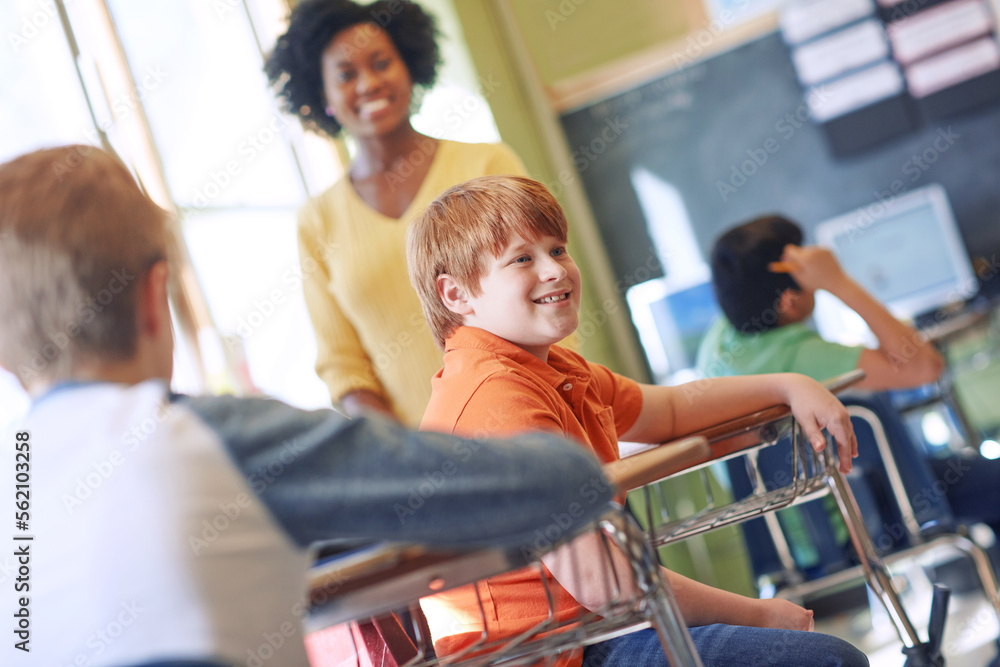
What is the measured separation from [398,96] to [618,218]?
1981 mm

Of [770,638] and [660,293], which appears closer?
[770,638]

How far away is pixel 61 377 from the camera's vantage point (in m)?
0.64

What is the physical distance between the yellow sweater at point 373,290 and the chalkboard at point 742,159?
1901 mm

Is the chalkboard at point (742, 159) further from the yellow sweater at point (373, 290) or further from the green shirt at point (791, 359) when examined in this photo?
the yellow sweater at point (373, 290)

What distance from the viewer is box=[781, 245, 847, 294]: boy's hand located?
71.0 inches

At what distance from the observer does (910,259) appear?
126 inches

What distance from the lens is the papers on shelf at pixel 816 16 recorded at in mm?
3322

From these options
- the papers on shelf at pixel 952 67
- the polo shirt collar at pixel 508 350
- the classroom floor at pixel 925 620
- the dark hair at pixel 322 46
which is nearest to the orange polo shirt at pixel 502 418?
the polo shirt collar at pixel 508 350

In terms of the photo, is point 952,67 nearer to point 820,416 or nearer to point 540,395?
point 820,416

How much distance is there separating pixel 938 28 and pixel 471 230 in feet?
9.40

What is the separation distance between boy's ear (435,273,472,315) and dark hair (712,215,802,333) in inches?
40.1

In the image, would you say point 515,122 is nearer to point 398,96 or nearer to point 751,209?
point 751,209

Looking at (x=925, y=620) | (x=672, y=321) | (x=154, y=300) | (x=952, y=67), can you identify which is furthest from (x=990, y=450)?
(x=154, y=300)

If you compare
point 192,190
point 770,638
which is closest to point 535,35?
point 192,190
